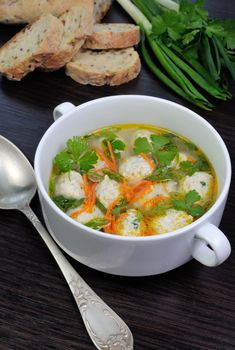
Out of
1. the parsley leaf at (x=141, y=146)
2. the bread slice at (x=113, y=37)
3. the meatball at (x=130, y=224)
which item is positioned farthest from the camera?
the bread slice at (x=113, y=37)

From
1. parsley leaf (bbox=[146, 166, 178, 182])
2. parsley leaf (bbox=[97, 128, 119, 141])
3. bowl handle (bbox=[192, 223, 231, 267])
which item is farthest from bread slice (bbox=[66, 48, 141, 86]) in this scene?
bowl handle (bbox=[192, 223, 231, 267])

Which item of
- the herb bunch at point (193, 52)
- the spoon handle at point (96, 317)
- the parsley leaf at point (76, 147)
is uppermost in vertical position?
the parsley leaf at point (76, 147)

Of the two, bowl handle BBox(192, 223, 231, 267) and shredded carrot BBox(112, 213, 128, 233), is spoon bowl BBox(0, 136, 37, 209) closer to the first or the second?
shredded carrot BBox(112, 213, 128, 233)

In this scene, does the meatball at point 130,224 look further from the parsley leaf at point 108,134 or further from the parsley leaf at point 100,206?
the parsley leaf at point 108,134

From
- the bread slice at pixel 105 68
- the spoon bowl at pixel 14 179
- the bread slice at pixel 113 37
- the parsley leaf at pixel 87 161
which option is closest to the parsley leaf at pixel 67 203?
the parsley leaf at pixel 87 161

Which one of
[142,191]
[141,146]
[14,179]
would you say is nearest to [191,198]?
→ [142,191]

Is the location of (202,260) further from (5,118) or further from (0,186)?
(5,118)

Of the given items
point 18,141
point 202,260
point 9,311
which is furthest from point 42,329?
point 18,141
